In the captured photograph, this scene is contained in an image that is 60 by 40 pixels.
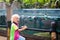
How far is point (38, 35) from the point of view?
15.8ft

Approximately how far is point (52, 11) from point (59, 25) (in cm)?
51

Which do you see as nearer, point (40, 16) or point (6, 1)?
point (40, 16)

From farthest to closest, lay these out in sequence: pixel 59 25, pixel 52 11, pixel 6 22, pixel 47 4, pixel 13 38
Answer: pixel 6 22
pixel 47 4
pixel 52 11
pixel 59 25
pixel 13 38

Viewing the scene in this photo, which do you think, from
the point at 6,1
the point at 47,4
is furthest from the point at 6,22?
the point at 47,4

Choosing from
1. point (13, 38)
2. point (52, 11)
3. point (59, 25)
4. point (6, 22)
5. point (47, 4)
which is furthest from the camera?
point (6, 22)

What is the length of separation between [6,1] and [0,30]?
3.20 feet

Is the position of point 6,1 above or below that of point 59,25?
above

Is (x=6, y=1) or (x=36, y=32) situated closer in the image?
(x=36, y=32)

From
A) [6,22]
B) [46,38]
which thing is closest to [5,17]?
[6,22]

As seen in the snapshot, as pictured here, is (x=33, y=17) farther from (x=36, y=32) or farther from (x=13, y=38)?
(x=13, y=38)

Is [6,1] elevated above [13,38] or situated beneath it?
elevated above

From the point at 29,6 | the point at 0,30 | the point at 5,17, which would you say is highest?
the point at 29,6

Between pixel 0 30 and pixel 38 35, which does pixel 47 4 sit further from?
pixel 0 30

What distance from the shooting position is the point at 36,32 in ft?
16.0
